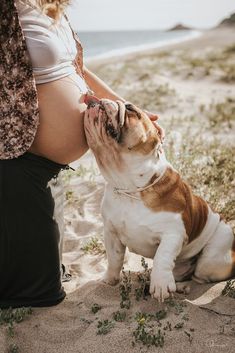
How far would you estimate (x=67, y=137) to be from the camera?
9.53 ft

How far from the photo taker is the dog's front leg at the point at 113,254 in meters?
3.13

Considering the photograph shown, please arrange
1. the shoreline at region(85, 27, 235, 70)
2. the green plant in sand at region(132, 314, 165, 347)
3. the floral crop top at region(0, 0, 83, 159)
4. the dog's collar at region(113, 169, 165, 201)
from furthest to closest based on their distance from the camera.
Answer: the shoreline at region(85, 27, 235, 70)
the dog's collar at region(113, 169, 165, 201)
the floral crop top at region(0, 0, 83, 159)
the green plant in sand at region(132, 314, 165, 347)

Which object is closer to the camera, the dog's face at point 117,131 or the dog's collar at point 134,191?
the dog's face at point 117,131

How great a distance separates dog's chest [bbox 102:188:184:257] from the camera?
2896 mm

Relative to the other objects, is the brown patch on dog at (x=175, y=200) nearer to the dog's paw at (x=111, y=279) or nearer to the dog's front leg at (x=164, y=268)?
the dog's front leg at (x=164, y=268)

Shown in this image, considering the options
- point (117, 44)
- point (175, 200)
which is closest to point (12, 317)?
point (175, 200)

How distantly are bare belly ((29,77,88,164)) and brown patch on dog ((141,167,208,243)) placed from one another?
0.51 m

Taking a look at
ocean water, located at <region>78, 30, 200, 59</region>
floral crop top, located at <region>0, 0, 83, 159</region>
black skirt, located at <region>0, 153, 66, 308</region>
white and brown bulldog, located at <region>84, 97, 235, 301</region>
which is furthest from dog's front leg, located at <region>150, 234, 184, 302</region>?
ocean water, located at <region>78, 30, 200, 59</region>

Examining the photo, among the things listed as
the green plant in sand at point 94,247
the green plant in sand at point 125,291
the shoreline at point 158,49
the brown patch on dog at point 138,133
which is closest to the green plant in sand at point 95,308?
the green plant in sand at point 125,291

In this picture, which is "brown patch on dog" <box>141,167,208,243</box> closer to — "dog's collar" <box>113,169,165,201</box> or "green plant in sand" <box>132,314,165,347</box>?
"dog's collar" <box>113,169,165,201</box>

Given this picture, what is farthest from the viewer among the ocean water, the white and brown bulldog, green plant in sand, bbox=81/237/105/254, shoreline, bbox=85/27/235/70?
the ocean water

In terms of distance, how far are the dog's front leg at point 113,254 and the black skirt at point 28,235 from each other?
0.30 m

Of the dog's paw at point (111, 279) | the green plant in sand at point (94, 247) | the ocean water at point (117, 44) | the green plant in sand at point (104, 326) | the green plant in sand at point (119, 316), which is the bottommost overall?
the ocean water at point (117, 44)

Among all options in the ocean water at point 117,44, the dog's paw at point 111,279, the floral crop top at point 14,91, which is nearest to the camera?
the floral crop top at point 14,91
